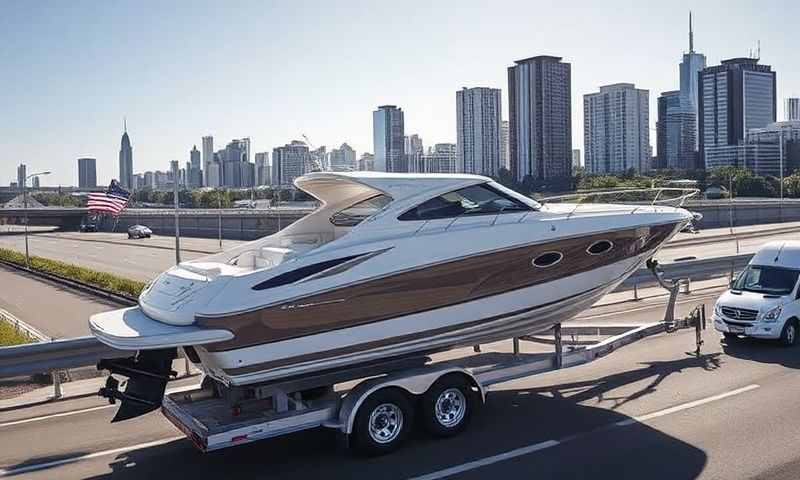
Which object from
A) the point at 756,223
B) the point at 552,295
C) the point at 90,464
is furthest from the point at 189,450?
the point at 756,223

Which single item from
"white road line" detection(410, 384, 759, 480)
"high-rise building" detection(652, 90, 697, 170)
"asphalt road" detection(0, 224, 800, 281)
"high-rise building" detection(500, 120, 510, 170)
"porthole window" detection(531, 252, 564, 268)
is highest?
"high-rise building" detection(652, 90, 697, 170)

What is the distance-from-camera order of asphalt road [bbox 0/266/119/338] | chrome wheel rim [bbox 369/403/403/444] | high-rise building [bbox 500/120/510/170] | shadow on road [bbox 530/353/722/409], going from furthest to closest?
high-rise building [bbox 500/120/510/170]
asphalt road [bbox 0/266/119/338]
shadow on road [bbox 530/353/722/409]
chrome wheel rim [bbox 369/403/403/444]

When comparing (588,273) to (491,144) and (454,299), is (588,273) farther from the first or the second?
(491,144)

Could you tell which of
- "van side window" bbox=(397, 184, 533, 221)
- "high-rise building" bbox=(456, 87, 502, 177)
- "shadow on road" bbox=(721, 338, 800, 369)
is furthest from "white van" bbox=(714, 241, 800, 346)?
"high-rise building" bbox=(456, 87, 502, 177)

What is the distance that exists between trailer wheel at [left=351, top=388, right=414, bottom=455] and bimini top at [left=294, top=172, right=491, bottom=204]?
2.37 m

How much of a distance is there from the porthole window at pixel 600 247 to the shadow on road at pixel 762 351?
417 cm

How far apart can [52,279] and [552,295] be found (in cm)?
3005

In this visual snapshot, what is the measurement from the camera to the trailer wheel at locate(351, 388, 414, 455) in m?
8.14

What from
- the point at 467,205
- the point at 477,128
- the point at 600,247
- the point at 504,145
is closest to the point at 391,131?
the point at 600,247

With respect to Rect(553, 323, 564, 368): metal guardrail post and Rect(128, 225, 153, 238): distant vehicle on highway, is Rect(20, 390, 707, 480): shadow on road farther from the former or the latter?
Rect(128, 225, 153, 238): distant vehicle on highway

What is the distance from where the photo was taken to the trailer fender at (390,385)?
8.06m

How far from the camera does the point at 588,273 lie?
33.2ft

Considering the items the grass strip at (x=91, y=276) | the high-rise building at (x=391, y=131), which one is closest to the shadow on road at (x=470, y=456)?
the grass strip at (x=91, y=276)

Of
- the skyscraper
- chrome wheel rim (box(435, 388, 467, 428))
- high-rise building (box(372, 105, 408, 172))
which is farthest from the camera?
the skyscraper
